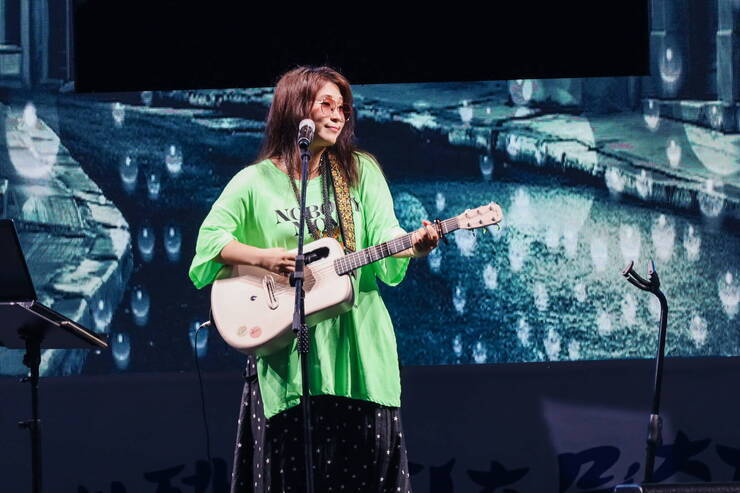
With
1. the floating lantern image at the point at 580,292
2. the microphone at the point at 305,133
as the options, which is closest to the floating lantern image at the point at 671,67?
the floating lantern image at the point at 580,292

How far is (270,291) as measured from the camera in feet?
10.5

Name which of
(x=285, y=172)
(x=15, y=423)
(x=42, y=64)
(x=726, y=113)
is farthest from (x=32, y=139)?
(x=726, y=113)

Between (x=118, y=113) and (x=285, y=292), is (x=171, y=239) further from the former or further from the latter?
(x=285, y=292)

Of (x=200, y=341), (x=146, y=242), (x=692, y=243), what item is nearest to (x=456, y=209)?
(x=692, y=243)

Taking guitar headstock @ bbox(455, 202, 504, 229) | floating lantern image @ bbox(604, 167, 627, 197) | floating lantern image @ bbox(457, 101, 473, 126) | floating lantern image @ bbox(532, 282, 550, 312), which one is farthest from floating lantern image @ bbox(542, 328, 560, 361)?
guitar headstock @ bbox(455, 202, 504, 229)

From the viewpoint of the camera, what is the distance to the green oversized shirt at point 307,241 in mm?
3080

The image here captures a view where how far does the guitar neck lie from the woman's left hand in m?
0.02

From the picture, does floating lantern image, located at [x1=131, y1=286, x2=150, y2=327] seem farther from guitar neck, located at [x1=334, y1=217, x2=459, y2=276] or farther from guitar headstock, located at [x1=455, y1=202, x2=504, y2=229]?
guitar headstock, located at [x1=455, y1=202, x2=504, y2=229]

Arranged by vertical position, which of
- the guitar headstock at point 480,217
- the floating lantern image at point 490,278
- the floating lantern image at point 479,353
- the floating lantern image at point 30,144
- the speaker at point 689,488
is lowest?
the speaker at point 689,488

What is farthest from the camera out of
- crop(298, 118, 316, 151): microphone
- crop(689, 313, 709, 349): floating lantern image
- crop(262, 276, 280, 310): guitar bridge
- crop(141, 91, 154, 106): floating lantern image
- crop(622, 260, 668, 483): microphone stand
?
crop(141, 91, 154, 106): floating lantern image

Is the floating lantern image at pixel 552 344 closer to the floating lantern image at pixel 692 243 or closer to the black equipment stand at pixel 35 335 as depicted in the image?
the floating lantern image at pixel 692 243

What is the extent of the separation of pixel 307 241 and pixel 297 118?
1.35 feet

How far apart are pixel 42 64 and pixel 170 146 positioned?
2.44 ft

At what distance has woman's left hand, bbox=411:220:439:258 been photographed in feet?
10.2
